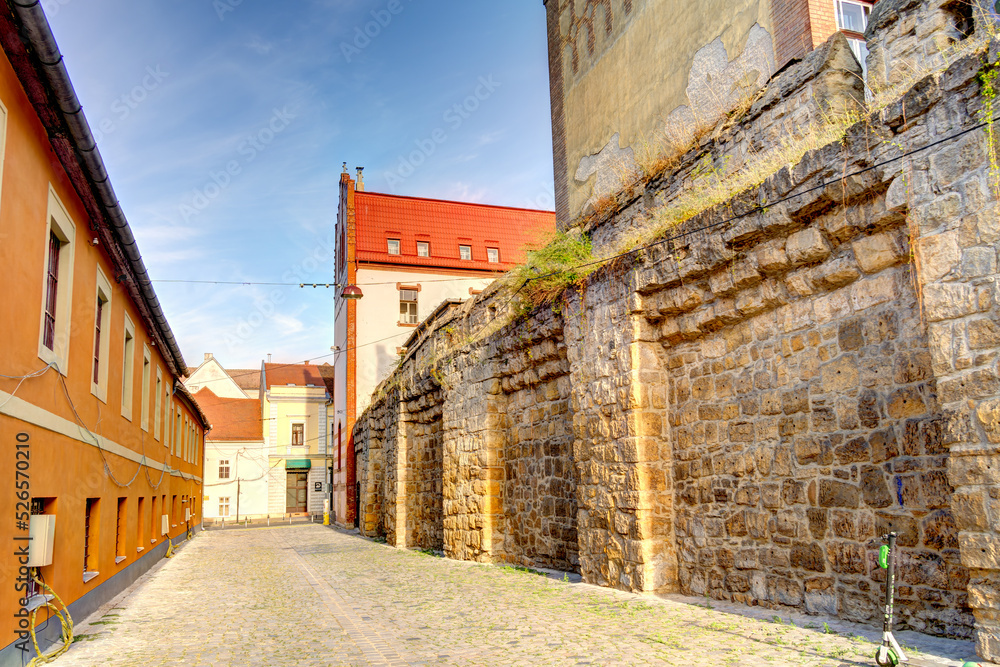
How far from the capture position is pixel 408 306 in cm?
3133

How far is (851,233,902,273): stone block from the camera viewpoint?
212 inches

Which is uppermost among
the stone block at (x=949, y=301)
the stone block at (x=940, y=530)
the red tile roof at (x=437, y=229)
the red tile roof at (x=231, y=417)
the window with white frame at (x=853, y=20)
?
the red tile roof at (x=437, y=229)

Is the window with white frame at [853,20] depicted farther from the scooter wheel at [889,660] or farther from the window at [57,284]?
the window at [57,284]

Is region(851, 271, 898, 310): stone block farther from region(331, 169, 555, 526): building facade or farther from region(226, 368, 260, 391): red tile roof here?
region(226, 368, 260, 391): red tile roof

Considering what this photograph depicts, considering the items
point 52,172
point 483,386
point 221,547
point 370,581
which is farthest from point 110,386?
point 221,547

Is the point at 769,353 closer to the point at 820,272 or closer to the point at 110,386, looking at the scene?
the point at 820,272

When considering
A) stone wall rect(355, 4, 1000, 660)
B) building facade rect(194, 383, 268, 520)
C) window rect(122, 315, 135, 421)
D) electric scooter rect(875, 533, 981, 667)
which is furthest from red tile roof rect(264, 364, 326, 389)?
electric scooter rect(875, 533, 981, 667)

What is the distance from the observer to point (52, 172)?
264 inches

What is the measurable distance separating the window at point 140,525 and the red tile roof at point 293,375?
28540 millimetres

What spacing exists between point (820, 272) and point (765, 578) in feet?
8.79

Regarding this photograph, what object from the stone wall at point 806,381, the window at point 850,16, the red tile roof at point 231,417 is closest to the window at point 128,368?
the stone wall at point 806,381

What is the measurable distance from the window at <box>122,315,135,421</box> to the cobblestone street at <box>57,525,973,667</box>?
267cm

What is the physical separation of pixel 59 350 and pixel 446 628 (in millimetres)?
4453

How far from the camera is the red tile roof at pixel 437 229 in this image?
31984 mm
